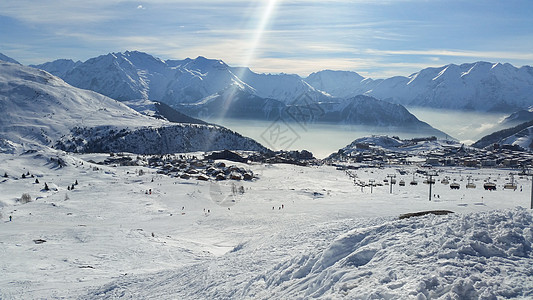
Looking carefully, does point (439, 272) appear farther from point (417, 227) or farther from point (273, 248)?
point (273, 248)

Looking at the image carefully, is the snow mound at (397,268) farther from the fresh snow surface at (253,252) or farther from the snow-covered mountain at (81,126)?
the snow-covered mountain at (81,126)

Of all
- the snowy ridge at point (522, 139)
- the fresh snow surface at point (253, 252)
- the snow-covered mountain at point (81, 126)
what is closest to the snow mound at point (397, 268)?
the fresh snow surface at point (253, 252)

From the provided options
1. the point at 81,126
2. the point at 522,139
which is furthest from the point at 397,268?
the point at 522,139

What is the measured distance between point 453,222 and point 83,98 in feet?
654

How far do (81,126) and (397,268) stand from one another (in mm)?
152010

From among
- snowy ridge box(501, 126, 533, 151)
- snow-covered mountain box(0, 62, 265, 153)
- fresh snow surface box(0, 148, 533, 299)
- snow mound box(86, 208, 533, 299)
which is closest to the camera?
snow mound box(86, 208, 533, 299)

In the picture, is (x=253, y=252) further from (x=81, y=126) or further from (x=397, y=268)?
(x=81, y=126)

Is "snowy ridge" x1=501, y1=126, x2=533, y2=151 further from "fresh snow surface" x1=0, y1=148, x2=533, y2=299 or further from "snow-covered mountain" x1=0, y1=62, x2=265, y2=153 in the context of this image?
"fresh snow surface" x1=0, y1=148, x2=533, y2=299

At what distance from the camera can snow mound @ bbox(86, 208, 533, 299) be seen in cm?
762

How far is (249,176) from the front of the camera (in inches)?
2788

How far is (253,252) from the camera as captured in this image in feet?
50.4

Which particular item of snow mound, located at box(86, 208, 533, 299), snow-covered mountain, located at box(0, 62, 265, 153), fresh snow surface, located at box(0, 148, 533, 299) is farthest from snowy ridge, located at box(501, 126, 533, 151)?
snow mound, located at box(86, 208, 533, 299)

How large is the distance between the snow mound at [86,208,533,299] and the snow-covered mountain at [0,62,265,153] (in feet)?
403

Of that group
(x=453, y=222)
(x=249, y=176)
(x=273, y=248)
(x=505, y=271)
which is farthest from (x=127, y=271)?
(x=249, y=176)
